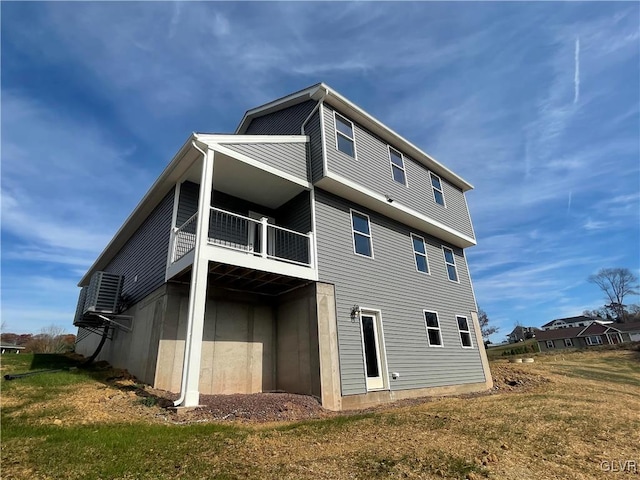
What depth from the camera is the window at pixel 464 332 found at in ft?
43.7

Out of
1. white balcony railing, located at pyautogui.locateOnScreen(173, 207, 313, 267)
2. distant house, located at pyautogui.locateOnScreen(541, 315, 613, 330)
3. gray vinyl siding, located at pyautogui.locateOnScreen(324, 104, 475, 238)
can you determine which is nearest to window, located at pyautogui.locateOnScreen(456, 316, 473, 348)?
gray vinyl siding, located at pyautogui.locateOnScreen(324, 104, 475, 238)

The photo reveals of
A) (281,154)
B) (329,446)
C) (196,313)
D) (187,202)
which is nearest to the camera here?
(329,446)

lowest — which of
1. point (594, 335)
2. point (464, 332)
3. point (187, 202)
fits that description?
point (464, 332)

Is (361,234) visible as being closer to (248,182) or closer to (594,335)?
(248,182)

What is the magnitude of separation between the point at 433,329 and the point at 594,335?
55.5 metres

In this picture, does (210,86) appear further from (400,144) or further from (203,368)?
(203,368)

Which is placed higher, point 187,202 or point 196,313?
point 187,202

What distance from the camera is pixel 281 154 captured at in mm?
9781

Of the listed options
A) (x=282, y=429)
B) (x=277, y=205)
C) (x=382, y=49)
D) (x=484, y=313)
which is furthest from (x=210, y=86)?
(x=484, y=313)

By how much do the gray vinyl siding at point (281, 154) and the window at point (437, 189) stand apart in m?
6.89

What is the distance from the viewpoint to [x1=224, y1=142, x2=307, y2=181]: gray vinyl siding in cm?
910

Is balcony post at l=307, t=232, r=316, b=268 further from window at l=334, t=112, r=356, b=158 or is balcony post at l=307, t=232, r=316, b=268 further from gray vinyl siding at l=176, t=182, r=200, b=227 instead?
gray vinyl siding at l=176, t=182, r=200, b=227

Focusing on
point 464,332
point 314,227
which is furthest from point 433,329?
point 314,227

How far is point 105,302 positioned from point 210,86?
27.1 feet
